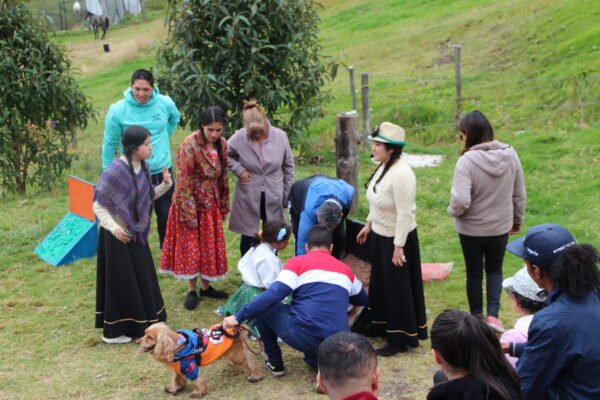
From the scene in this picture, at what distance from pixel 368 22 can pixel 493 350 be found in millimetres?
23718

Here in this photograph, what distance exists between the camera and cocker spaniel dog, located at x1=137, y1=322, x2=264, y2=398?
456cm

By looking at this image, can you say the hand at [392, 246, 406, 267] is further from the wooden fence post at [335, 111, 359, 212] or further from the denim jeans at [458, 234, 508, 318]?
the wooden fence post at [335, 111, 359, 212]

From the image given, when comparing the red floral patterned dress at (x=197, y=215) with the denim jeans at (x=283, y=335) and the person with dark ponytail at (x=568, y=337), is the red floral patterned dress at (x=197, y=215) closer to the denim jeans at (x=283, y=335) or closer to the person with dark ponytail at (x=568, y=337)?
the denim jeans at (x=283, y=335)

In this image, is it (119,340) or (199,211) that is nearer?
(119,340)

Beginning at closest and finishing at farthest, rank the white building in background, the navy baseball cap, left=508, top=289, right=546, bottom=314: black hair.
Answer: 1. the navy baseball cap
2. left=508, top=289, right=546, bottom=314: black hair
3. the white building in background

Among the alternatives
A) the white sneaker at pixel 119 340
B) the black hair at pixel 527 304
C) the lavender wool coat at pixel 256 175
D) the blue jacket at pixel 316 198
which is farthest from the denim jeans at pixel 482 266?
the white sneaker at pixel 119 340

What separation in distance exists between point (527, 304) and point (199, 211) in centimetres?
296

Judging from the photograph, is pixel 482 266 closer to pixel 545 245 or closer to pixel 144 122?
pixel 545 245

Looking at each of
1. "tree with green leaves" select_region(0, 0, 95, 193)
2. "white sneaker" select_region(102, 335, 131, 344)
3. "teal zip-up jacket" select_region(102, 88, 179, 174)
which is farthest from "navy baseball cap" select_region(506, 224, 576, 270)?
"tree with green leaves" select_region(0, 0, 95, 193)

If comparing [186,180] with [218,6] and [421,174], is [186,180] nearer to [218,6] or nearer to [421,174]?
[218,6]

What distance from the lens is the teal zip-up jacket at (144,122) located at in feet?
21.2

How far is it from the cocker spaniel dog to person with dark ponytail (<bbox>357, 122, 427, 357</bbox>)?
102 centimetres

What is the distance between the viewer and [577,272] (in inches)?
Answer: 127

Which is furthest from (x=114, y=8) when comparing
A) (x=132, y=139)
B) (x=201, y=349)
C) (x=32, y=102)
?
(x=201, y=349)
